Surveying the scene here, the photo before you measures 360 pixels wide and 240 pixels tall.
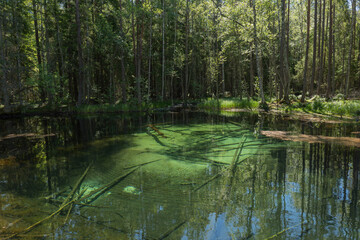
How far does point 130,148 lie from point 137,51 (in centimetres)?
1779

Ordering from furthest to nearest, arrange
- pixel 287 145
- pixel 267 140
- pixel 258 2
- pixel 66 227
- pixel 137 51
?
1. pixel 137 51
2. pixel 258 2
3. pixel 267 140
4. pixel 287 145
5. pixel 66 227

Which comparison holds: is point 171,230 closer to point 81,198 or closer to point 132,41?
point 81,198

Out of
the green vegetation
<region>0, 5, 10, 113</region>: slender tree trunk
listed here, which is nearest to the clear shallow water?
<region>0, 5, 10, 113</region>: slender tree trunk

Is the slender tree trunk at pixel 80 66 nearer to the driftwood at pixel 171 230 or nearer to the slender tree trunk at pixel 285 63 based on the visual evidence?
the slender tree trunk at pixel 285 63

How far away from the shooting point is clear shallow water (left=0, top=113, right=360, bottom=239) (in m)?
3.48

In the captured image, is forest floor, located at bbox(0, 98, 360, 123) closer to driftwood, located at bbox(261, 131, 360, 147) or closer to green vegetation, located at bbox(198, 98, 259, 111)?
green vegetation, located at bbox(198, 98, 259, 111)

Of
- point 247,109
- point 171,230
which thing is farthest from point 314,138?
point 247,109

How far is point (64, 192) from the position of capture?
479 centimetres

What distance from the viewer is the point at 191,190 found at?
15.8 feet

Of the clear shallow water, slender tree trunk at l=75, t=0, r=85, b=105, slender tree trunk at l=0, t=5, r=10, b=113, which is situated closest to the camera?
the clear shallow water

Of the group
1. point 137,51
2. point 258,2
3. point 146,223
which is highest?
point 258,2

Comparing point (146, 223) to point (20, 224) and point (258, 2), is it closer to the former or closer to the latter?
point (20, 224)

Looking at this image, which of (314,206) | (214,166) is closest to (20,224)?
(214,166)

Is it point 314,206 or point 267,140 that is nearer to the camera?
point 314,206
